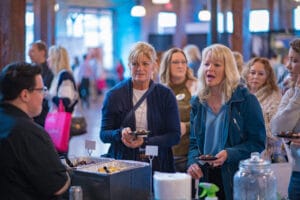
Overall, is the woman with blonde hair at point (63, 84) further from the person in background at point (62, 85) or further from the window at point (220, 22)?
the window at point (220, 22)

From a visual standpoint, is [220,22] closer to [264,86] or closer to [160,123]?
[264,86]

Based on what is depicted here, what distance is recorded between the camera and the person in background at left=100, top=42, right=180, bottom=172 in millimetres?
3404

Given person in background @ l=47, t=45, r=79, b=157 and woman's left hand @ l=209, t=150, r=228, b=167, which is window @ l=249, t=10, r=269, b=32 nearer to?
person in background @ l=47, t=45, r=79, b=157

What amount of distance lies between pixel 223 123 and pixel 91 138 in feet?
22.3

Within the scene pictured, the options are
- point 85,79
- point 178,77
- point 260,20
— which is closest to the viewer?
point 178,77

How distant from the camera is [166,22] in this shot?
21.3 metres

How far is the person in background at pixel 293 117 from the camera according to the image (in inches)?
125

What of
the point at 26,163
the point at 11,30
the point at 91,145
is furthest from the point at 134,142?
the point at 11,30

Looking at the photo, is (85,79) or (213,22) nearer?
(213,22)

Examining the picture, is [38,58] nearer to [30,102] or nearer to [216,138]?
[216,138]

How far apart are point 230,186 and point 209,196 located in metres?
0.65

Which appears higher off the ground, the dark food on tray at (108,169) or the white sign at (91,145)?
the white sign at (91,145)

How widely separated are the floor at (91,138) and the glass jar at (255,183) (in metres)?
0.90

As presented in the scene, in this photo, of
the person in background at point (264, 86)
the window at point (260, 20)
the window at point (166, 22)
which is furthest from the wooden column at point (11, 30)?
the window at point (166, 22)
